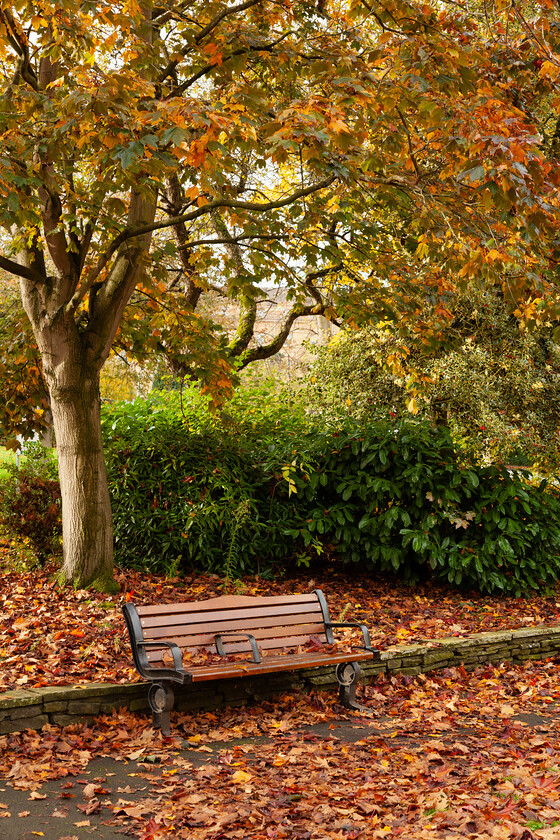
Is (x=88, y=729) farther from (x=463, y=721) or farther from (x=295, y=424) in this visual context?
(x=295, y=424)

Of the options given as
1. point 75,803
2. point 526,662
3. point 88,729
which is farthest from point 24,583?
point 526,662

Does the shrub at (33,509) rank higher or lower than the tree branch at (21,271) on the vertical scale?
lower

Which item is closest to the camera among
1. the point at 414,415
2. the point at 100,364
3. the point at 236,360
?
the point at 100,364

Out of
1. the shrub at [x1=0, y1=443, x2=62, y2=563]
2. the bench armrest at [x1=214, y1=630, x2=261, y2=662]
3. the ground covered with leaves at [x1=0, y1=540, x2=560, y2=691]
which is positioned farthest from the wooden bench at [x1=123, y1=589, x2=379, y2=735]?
the shrub at [x1=0, y1=443, x2=62, y2=563]

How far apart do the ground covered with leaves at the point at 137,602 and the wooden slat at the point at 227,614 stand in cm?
45

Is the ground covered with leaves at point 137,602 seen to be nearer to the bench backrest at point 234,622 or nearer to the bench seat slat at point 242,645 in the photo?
the bench seat slat at point 242,645

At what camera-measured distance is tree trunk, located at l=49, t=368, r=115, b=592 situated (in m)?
7.32

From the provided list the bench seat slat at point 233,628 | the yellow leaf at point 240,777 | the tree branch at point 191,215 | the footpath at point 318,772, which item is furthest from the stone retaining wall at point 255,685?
the tree branch at point 191,215

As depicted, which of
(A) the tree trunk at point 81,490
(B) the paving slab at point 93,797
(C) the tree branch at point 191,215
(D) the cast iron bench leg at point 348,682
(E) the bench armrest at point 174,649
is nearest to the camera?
(B) the paving slab at point 93,797

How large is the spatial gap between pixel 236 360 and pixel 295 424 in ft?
3.64

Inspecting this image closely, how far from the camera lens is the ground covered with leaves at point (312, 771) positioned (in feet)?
11.2

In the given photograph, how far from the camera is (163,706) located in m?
4.76

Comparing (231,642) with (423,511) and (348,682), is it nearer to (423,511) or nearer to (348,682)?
(348,682)

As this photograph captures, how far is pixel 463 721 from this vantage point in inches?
212
